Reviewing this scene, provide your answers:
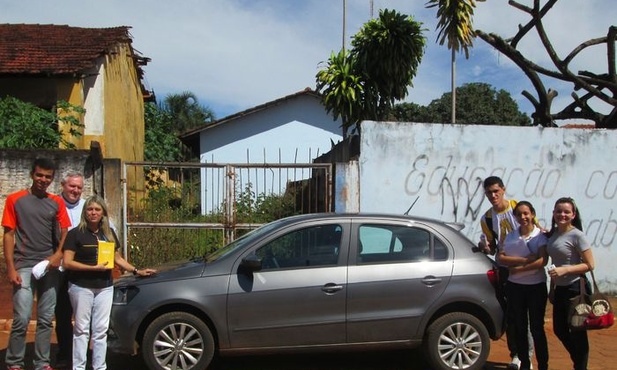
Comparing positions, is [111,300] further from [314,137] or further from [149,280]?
[314,137]

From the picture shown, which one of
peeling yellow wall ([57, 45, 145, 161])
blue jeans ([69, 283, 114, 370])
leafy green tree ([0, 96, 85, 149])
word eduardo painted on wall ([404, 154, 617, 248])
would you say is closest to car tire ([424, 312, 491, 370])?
blue jeans ([69, 283, 114, 370])

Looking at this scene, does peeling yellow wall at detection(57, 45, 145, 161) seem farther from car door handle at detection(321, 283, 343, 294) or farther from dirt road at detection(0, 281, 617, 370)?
car door handle at detection(321, 283, 343, 294)

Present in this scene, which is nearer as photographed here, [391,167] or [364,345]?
[364,345]

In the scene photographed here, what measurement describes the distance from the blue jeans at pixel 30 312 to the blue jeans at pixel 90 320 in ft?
1.04

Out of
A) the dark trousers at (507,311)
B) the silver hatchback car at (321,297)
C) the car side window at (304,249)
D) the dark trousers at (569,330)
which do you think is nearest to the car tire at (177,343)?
the silver hatchback car at (321,297)

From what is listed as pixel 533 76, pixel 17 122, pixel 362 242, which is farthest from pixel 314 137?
pixel 362 242

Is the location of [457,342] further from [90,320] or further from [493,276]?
[90,320]

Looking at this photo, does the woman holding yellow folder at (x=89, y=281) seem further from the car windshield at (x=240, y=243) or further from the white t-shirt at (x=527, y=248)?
the white t-shirt at (x=527, y=248)

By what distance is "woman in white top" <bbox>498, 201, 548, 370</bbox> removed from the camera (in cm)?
485

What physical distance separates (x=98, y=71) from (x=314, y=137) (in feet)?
43.7

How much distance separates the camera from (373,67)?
1105 centimetres

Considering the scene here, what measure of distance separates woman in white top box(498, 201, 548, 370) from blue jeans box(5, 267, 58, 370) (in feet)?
12.7

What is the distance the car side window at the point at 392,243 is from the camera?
204 inches

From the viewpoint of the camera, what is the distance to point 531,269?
4836 mm
